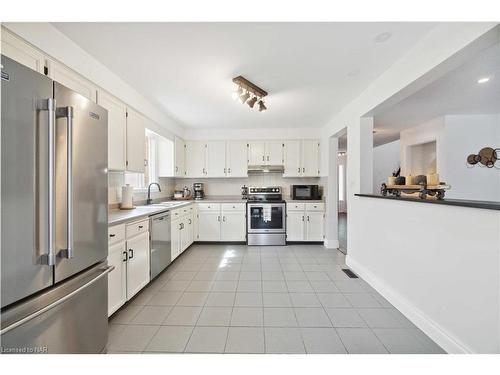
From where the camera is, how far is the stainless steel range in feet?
13.8

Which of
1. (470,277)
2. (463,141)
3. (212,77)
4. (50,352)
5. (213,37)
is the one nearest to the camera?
(50,352)

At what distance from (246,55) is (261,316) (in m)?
2.38

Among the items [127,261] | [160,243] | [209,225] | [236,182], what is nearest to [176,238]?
[160,243]

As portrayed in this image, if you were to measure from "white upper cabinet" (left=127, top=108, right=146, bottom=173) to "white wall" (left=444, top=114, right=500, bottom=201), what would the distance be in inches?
198

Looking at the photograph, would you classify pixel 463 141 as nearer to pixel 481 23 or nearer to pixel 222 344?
pixel 481 23

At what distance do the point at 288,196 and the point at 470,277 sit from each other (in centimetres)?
351

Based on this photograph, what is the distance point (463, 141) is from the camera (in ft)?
12.4

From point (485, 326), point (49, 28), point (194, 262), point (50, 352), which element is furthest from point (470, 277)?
point (49, 28)

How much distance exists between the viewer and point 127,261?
2045 mm

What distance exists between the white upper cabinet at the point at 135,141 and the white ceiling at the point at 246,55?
0.35 m

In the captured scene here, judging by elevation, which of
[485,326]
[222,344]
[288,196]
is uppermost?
[288,196]

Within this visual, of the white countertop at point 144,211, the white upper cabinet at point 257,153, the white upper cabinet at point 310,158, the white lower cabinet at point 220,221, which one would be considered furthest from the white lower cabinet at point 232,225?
the white upper cabinet at point 310,158

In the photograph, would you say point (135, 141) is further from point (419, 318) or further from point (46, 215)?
point (419, 318)

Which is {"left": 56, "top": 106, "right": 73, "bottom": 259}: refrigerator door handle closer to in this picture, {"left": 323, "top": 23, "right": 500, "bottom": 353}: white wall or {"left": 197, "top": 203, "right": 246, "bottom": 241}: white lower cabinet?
{"left": 323, "top": 23, "right": 500, "bottom": 353}: white wall
